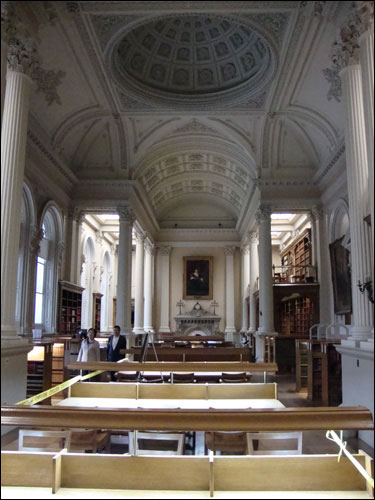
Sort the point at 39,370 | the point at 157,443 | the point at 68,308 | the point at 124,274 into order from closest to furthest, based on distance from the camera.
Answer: the point at 157,443, the point at 39,370, the point at 124,274, the point at 68,308

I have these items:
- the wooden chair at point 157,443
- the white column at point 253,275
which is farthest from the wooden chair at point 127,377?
the white column at point 253,275

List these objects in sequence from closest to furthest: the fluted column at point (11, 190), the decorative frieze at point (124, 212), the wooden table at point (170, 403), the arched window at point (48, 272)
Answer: the wooden table at point (170, 403)
the fluted column at point (11, 190)
the arched window at point (48, 272)
the decorative frieze at point (124, 212)

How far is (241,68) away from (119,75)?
3.63 metres

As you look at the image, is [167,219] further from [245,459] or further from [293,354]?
[245,459]

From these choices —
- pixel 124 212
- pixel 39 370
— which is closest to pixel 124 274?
pixel 124 212

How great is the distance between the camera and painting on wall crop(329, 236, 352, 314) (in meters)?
13.6

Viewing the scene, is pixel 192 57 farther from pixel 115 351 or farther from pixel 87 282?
pixel 87 282

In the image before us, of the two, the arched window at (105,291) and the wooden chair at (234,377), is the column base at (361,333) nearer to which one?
the wooden chair at (234,377)

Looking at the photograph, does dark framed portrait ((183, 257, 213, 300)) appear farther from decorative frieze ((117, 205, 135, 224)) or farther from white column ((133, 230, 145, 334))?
decorative frieze ((117, 205, 135, 224))

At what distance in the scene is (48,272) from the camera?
50.7 feet

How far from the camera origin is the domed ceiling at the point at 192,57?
502 inches

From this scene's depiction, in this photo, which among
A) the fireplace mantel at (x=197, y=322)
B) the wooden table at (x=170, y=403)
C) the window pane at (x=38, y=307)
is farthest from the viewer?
the fireplace mantel at (x=197, y=322)

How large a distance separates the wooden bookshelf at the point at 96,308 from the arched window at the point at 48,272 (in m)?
8.76

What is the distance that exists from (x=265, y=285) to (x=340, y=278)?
2836mm
